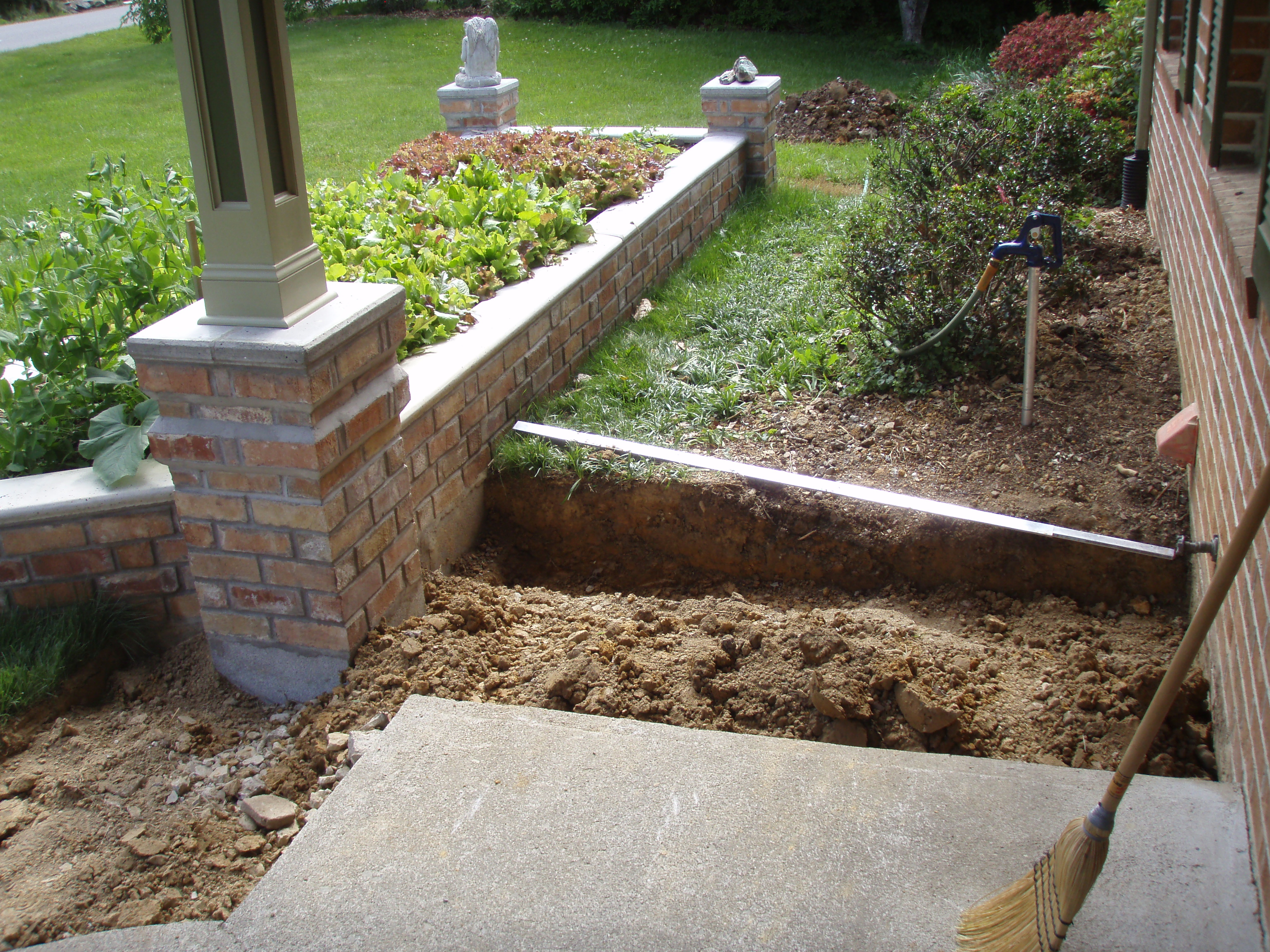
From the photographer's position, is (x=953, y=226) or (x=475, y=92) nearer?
(x=953, y=226)

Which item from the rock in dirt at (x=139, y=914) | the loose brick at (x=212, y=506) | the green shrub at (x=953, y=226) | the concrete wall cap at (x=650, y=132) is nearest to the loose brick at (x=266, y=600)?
the loose brick at (x=212, y=506)

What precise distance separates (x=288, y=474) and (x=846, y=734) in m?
1.62

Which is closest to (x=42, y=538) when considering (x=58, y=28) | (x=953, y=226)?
(x=953, y=226)

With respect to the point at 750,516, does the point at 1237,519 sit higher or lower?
higher

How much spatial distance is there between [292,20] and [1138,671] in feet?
69.4

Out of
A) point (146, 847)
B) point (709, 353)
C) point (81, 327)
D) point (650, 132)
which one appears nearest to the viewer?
point (146, 847)

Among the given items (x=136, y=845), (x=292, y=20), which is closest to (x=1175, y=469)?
(x=136, y=845)

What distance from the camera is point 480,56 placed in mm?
8055

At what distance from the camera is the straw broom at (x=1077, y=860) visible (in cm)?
173

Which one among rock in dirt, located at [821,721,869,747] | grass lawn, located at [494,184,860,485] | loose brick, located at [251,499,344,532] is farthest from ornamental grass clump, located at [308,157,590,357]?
rock in dirt, located at [821,721,869,747]

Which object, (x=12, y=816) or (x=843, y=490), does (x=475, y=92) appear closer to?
(x=843, y=490)

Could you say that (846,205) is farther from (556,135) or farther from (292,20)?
(292,20)

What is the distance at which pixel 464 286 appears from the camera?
4391 mm

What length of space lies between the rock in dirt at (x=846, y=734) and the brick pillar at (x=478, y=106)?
6.65 m
